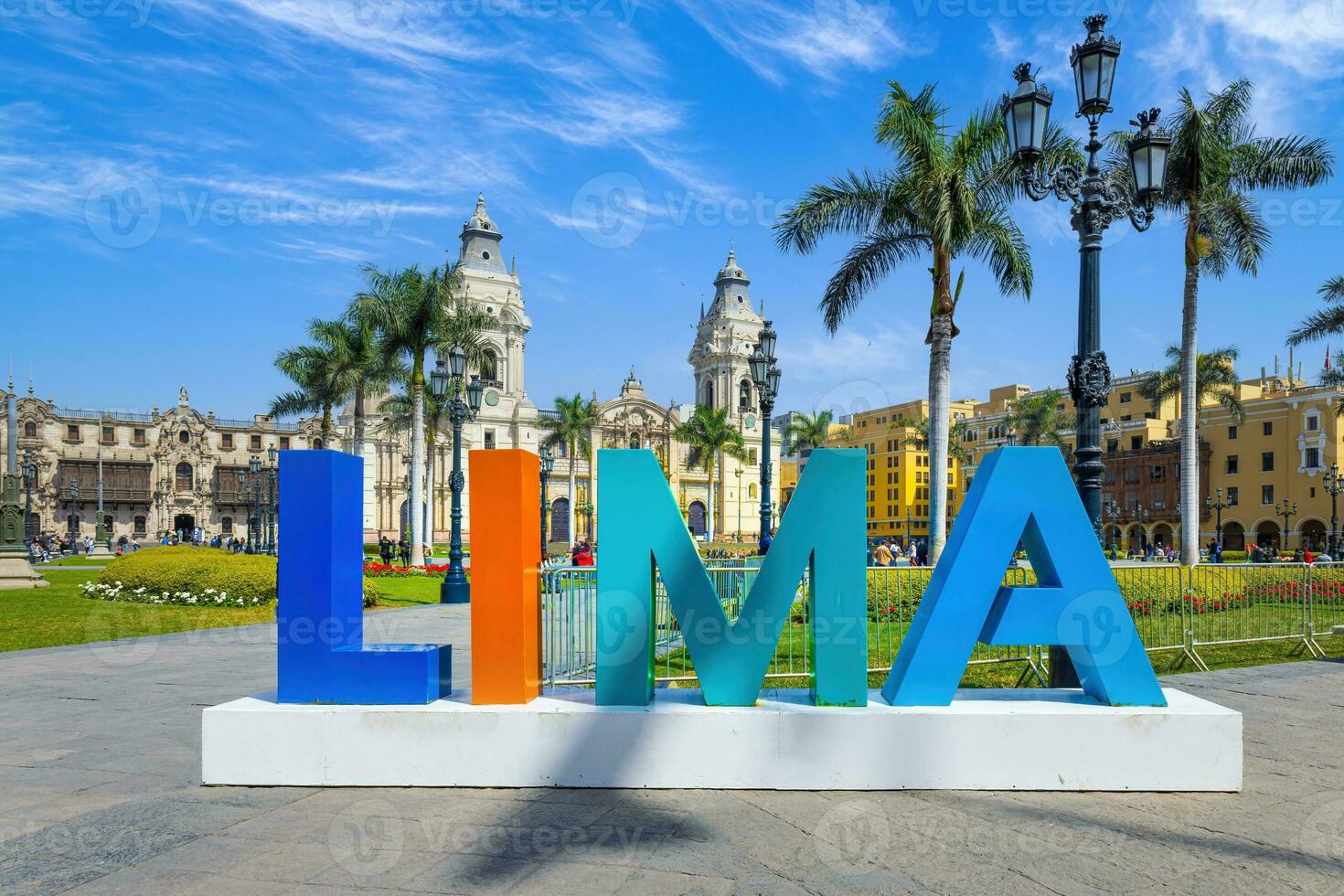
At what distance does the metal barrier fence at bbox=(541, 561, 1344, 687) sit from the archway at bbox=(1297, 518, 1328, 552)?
4479 cm

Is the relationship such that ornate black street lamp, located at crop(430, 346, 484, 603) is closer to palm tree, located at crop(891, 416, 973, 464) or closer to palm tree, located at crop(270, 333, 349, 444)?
palm tree, located at crop(270, 333, 349, 444)

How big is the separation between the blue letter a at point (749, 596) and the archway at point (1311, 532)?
186 ft

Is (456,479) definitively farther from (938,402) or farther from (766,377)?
(938,402)

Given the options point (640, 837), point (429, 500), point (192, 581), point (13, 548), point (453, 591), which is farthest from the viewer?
point (429, 500)

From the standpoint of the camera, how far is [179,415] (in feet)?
252

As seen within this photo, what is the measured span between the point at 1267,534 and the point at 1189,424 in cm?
4185

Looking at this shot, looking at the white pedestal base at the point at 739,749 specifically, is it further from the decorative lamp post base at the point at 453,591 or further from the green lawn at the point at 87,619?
the decorative lamp post base at the point at 453,591

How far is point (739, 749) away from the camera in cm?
536

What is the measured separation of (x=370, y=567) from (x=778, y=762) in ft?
94.8

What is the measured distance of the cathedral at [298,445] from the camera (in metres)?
72.6

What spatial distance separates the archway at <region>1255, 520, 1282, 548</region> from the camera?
2112 inches

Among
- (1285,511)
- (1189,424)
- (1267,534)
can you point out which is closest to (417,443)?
(1189,424)

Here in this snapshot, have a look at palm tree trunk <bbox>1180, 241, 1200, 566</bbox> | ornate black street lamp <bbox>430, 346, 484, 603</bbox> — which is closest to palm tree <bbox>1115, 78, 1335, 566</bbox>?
palm tree trunk <bbox>1180, 241, 1200, 566</bbox>

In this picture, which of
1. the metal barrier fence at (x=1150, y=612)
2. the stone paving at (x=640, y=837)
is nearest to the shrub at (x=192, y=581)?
the metal barrier fence at (x=1150, y=612)
